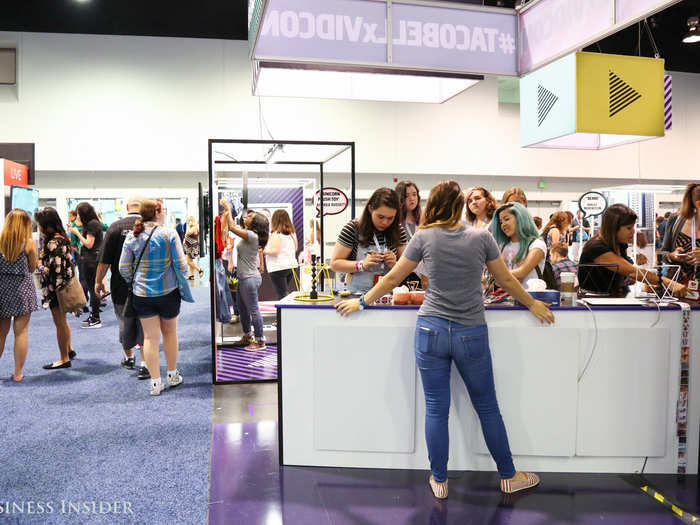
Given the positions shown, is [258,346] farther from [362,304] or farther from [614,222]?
[614,222]

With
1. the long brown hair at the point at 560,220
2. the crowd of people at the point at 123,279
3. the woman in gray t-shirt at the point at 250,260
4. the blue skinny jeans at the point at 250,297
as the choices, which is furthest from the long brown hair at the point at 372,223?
the long brown hair at the point at 560,220

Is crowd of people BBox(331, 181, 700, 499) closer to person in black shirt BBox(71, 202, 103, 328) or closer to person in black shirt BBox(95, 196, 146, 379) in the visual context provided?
person in black shirt BBox(95, 196, 146, 379)

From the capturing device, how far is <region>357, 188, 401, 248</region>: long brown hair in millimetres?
2965

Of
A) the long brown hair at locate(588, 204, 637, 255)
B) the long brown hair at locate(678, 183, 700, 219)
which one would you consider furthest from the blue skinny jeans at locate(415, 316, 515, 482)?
the long brown hair at locate(678, 183, 700, 219)

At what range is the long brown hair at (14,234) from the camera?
13.8ft

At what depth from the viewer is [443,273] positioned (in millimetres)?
2344

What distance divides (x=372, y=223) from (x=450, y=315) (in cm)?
93

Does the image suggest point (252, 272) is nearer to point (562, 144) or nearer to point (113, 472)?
point (113, 472)

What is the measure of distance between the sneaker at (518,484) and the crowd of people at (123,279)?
2.56 m

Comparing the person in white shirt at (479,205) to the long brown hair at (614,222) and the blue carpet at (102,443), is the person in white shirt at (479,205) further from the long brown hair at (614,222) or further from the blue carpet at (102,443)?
the blue carpet at (102,443)

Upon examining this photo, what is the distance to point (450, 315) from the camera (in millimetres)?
2361

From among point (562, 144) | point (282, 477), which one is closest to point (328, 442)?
point (282, 477)

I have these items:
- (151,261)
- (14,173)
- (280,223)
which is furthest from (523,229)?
(14,173)

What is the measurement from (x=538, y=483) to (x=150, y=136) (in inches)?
383
